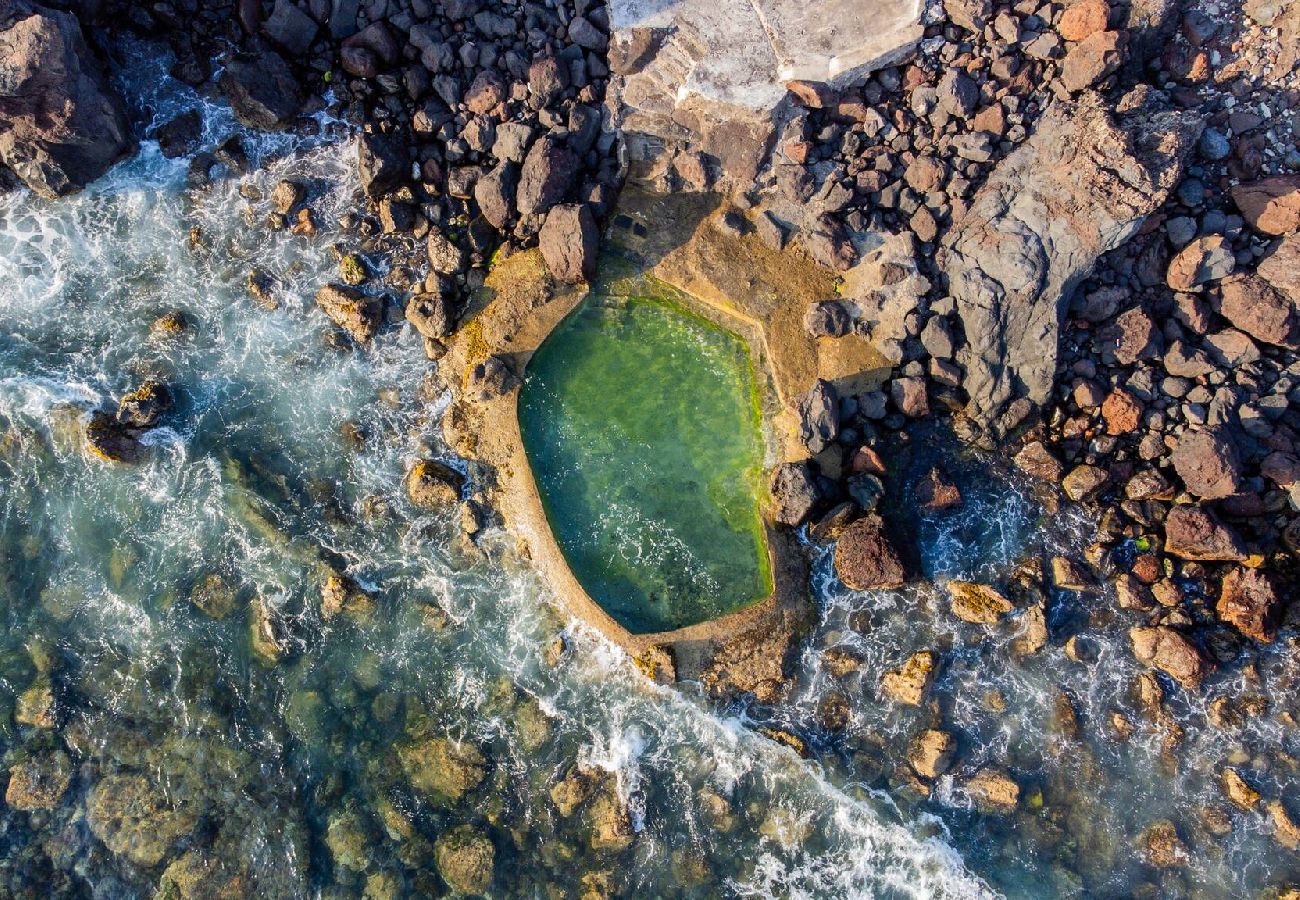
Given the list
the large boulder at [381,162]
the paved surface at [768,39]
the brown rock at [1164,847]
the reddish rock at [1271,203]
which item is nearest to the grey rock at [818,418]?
the paved surface at [768,39]

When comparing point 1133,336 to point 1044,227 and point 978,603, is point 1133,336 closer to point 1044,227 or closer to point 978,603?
point 1044,227

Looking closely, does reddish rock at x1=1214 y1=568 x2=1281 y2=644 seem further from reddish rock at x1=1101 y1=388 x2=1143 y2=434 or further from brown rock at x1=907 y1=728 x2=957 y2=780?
brown rock at x1=907 y1=728 x2=957 y2=780

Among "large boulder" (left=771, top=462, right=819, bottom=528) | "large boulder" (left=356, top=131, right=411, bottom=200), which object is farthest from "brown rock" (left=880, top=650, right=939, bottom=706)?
"large boulder" (left=356, top=131, right=411, bottom=200)

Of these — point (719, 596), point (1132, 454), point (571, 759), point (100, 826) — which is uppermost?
point (1132, 454)

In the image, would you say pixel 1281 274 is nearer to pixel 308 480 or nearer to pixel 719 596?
pixel 719 596

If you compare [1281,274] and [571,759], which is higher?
[1281,274]

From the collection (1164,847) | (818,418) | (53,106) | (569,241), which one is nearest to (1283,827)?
(1164,847)

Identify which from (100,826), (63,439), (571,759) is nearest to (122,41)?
(63,439)

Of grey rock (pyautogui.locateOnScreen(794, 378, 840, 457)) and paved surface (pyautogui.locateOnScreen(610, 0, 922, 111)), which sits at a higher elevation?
paved surface (pyautogui.locateOnScreen(610, 0, 922, 111))
